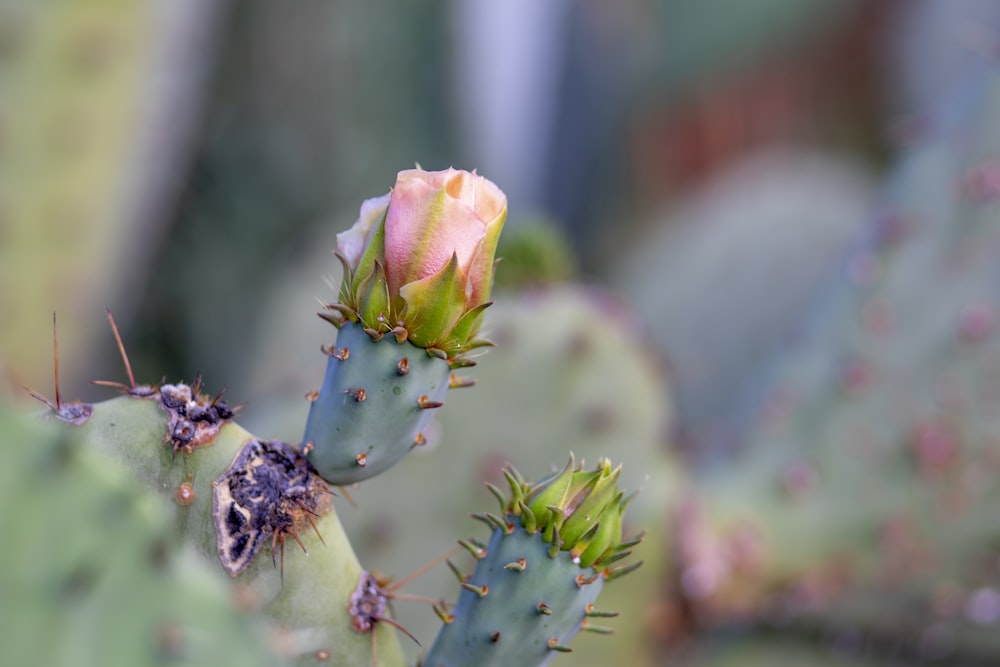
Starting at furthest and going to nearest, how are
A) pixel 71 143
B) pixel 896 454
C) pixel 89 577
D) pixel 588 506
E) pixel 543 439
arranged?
1. pixel 71 143
2. pixel 896 454
3. pixel 543 439
4. pixel 588 506
5. pixel 89 577

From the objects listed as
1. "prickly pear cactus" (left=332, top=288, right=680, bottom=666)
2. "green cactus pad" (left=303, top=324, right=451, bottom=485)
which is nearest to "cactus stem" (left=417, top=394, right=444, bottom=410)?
"green cactus pad" (left=303, top=324, right=451, bottom=485)

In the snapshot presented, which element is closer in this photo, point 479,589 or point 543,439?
point 479,589

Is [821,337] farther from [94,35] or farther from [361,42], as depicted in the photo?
[361,42]

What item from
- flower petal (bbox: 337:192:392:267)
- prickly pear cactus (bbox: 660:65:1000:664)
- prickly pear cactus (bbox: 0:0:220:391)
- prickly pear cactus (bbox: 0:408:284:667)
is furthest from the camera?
prickly pear cactus (bbox: 0:0:220:391)

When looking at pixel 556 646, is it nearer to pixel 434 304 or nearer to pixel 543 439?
pixel 434 304

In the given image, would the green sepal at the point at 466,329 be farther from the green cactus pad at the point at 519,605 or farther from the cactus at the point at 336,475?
the green cactus pad at the point at 519,605

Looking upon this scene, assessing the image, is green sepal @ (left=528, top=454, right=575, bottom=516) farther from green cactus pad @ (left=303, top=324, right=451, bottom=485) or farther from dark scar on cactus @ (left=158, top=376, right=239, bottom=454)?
dark scar on cactus @ (left=158, top=376, right=239, bottom=454)

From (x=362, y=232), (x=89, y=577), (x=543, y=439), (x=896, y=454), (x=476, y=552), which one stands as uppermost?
(x=896, y=454)

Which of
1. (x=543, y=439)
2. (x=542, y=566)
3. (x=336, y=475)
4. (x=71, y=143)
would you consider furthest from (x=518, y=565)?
(x=71, y=143)

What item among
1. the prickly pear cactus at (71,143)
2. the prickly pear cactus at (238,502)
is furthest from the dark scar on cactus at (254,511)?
the prickly pear cactus at (71,143)
